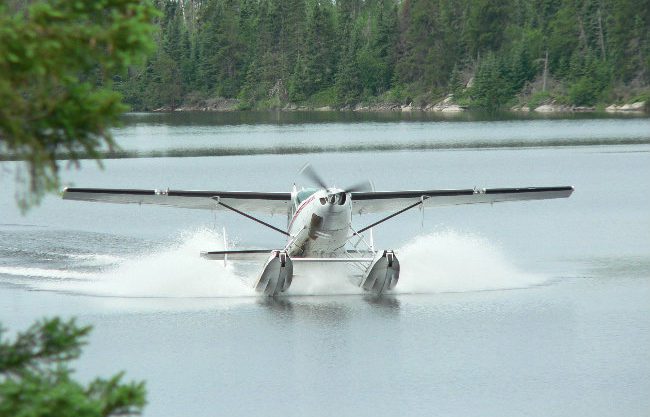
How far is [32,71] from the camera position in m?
4.25

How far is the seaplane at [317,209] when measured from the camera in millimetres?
17016

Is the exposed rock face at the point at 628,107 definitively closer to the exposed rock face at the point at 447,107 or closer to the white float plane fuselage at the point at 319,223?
the exposed rock face at the point at 447,107

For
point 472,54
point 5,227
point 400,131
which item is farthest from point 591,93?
point 5,227

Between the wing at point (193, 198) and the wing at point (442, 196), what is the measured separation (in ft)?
4.26

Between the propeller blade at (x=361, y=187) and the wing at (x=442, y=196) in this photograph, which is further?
the wing at (x=442, y=196)

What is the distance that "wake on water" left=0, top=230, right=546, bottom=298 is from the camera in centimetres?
1917

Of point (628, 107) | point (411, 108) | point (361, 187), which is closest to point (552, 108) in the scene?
point (628, 107)

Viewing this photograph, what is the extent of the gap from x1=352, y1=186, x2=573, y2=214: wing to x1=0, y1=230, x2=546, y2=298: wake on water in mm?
1249

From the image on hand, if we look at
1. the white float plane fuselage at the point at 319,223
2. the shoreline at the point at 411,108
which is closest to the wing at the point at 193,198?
the white float plane fuselage at the point at 319,223

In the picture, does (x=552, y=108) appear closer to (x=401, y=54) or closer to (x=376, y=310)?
(x=401, y=54)

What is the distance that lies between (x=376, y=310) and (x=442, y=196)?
111 inches

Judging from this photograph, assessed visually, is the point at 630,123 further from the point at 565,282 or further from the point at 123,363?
the point at 123,363

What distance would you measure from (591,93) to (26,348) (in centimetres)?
8923

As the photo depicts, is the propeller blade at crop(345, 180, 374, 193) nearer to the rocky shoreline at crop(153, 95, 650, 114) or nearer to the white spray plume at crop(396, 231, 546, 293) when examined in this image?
the white spray plume at crop(396, 231, 546, 293)
